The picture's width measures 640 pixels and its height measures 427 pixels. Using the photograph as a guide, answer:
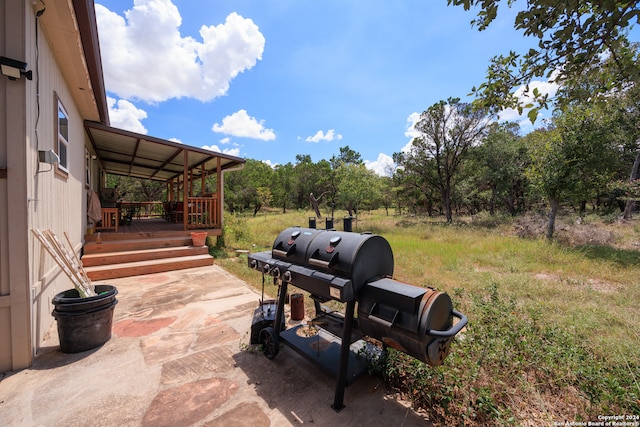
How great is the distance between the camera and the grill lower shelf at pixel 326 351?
2.35 metres

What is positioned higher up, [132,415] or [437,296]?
[437,296]

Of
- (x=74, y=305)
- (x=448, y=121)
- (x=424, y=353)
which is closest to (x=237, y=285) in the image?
(x=74, y=305)

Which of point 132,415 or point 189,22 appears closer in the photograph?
point 132,415

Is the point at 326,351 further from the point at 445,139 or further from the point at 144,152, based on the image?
the point at 445,139

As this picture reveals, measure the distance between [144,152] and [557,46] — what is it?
10270mm

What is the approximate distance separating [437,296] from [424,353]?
0.37 m

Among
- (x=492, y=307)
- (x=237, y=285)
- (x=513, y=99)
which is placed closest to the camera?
(x=513, y=99)

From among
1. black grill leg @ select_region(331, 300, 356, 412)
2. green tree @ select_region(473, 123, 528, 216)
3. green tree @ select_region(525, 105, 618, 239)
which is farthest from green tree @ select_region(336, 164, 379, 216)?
black grill leg @ select_region(331, 300, 356, 412)

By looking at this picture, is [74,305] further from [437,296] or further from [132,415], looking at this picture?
[437,296]

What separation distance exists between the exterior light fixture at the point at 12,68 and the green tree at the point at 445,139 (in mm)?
18866

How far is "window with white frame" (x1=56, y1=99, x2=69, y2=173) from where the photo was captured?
4137 mm

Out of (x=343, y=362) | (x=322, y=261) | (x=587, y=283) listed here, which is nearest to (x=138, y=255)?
(x=322, y=261)

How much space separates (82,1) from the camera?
292cm

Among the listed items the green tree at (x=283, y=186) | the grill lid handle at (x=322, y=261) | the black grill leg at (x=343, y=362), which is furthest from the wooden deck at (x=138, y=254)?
the green tree at (x=283, y=186)
